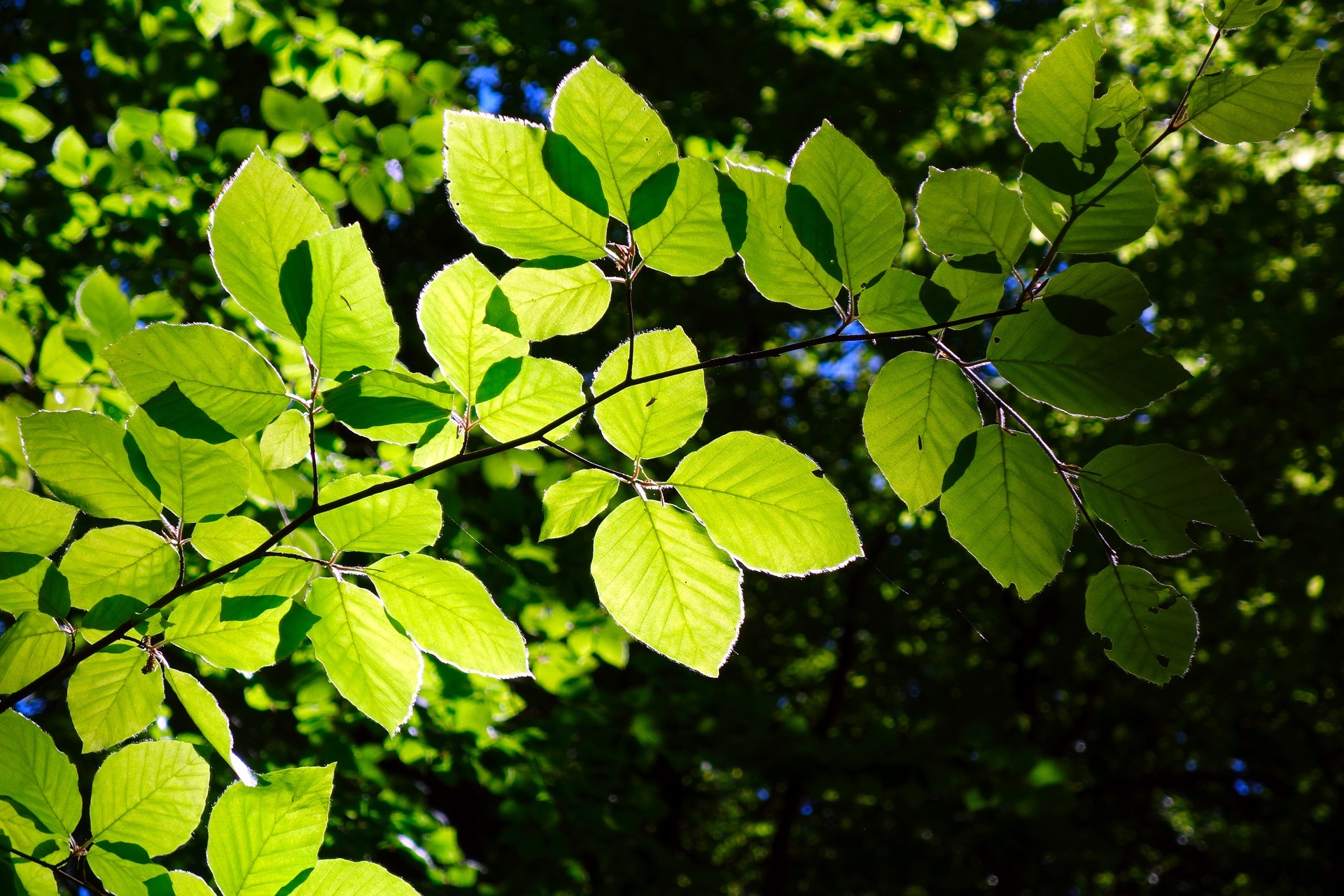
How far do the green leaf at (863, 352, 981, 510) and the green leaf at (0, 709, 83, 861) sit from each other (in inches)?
26.9

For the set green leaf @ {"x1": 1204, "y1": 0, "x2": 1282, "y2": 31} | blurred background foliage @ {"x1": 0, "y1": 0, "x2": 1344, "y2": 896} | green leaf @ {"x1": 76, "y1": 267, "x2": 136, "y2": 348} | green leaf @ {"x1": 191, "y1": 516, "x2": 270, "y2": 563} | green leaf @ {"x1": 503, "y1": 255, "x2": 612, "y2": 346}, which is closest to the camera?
green leaf @ {"x1": 1204, "y1": 0, "x2": 1282, "y2": 31}

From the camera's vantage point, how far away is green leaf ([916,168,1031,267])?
0.54 m

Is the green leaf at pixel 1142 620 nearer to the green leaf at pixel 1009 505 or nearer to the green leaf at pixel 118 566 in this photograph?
the green leaf at pixel 1009 505

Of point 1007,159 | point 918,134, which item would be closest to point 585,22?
point 918,134

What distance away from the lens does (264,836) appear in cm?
62

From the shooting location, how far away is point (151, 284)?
2535mm

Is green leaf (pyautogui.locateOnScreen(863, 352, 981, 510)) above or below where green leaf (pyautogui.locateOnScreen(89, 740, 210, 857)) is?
above

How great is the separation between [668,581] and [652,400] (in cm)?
14

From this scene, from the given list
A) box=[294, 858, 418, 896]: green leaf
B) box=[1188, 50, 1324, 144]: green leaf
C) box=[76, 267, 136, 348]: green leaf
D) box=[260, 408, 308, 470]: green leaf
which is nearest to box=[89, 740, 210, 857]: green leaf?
box=[294, 858, 418, 896]: green leaf

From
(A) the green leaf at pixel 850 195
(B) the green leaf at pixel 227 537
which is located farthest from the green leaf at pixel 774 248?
(B) the green leaf at pixel 227 537

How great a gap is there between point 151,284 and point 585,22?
3.95 m

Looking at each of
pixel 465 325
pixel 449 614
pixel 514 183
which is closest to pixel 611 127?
pixel 514 183

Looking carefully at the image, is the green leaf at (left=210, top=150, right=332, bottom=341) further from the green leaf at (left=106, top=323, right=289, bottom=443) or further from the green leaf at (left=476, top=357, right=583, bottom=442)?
the green leaf at (left=476, top=357, right=583, bottom=442)

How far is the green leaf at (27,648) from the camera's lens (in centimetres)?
65
